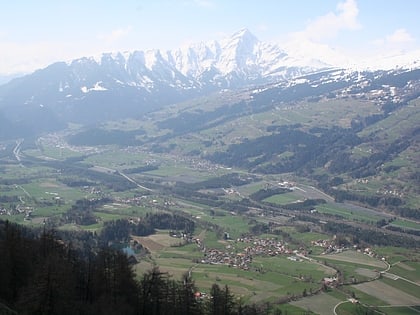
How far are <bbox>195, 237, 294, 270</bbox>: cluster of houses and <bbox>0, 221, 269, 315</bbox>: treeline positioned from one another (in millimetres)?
31933

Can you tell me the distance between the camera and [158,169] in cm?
17712

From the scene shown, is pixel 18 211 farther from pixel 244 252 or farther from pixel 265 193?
pixel 265 193

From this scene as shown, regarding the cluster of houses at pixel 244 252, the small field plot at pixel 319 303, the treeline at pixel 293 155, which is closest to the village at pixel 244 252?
the cluster of houses at pixel 244 252

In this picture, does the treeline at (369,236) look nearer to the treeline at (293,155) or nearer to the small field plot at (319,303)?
the small field plot at (319,303)

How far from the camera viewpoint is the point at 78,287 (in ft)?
143

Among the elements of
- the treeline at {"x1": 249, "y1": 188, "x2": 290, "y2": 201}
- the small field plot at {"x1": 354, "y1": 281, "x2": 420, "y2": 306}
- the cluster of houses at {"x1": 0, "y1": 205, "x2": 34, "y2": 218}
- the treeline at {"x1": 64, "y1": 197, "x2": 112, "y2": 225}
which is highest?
the cluster of houses at {"x1": 0, "y1": 205, "x2": 34, "y2": 218}

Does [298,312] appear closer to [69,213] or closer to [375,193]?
[69,213]

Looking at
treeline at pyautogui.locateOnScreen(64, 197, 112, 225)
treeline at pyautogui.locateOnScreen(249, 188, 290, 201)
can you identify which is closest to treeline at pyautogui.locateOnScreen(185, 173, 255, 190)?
treeline at pyautogui.locateOnScreen(249, 188, 290, 201)

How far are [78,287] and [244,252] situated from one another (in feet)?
161

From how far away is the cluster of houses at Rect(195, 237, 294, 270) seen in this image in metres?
84.1

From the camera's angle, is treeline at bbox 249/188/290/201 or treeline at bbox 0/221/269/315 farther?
treeline at bbox 249/188/290/201

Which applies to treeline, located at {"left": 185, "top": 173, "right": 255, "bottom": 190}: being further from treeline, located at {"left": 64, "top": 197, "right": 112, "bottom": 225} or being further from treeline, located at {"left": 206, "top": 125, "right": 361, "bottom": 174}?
treeline, located at {"left": 64, "top": 197, "right": 112, "bottom": 225}

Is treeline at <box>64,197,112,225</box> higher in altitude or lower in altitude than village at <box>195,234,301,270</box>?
higher

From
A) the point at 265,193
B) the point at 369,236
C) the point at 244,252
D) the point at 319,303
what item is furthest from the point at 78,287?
the point at 265,193
